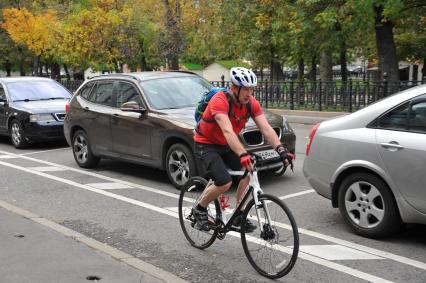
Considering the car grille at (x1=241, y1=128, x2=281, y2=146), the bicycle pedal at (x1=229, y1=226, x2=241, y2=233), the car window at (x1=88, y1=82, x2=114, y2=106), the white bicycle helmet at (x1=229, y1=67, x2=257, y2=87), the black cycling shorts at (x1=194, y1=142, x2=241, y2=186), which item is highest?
the white bicycle helmet at (x1=229, y1=67, x2=257, y2=87)

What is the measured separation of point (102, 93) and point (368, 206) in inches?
230

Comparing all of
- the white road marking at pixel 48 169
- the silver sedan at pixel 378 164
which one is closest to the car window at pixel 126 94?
the white road marking at pixel 48 169

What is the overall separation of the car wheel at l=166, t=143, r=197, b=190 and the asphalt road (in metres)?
0.21

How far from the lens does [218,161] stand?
5.03 m

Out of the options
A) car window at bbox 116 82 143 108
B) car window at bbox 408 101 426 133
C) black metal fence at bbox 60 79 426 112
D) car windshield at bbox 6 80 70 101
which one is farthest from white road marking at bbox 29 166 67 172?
black metal fence at bbox 60 79 426 112

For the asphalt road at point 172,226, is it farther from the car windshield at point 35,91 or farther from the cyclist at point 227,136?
the car windshield at point 35,91

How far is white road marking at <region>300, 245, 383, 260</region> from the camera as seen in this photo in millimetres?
5266

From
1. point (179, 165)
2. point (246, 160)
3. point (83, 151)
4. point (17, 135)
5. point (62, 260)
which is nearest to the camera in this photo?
point (246, 160)

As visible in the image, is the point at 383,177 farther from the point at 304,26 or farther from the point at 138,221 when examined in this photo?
the point at 304,26

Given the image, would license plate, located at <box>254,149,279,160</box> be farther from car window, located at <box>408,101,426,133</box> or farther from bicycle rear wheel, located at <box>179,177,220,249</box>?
car window, located at <box>408,101,426,133</box>

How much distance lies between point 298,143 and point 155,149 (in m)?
5.03

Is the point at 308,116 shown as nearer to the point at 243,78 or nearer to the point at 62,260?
the point at 243,78

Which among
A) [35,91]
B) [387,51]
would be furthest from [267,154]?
[387,51]

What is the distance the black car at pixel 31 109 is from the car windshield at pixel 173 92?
4694mm
